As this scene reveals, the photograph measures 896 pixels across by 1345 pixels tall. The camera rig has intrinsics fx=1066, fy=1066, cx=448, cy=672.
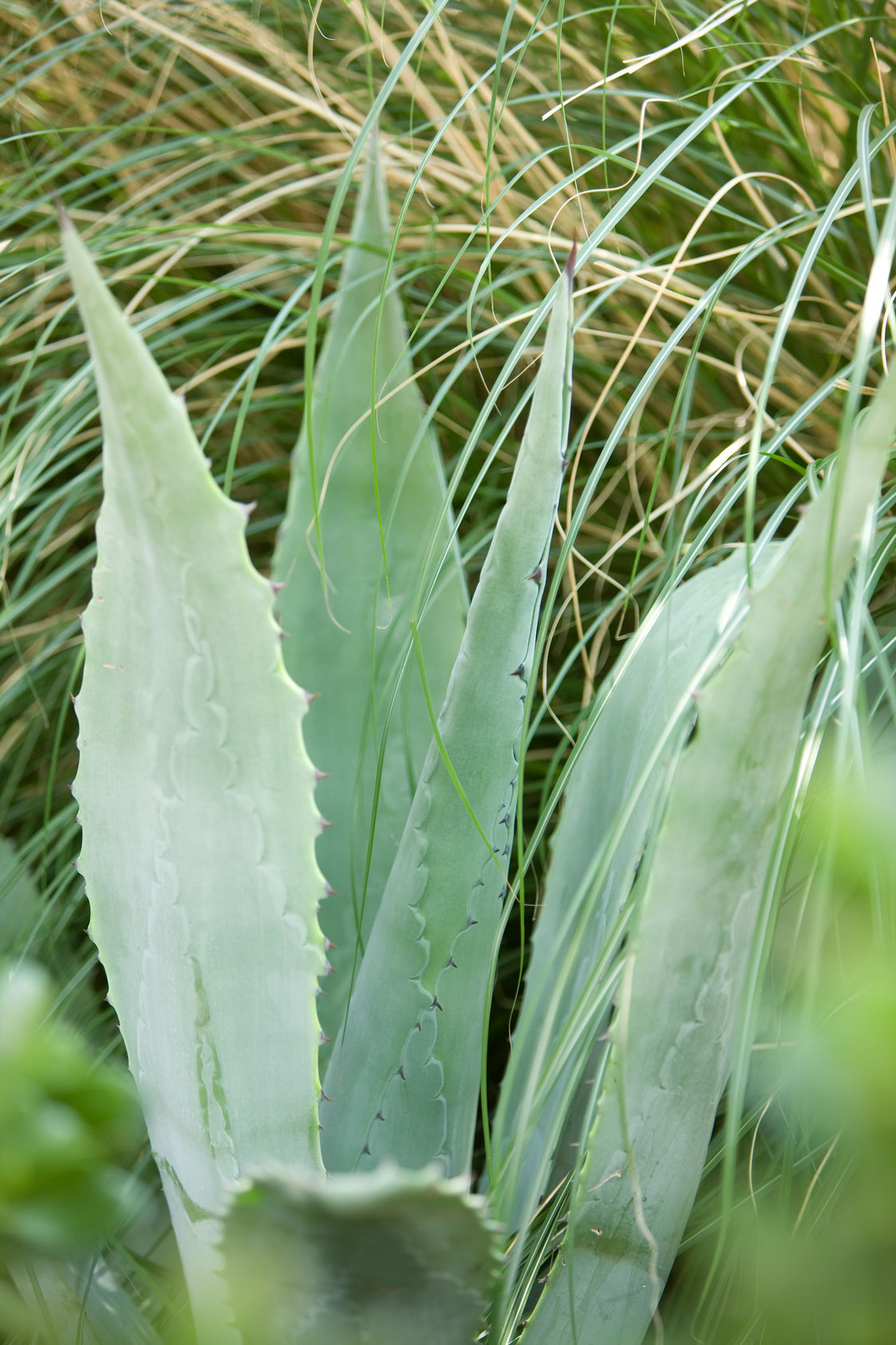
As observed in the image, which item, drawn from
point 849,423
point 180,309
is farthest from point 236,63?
point 849,423

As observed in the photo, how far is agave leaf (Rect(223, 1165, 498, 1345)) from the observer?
278mm

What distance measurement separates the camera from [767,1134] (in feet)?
1.73

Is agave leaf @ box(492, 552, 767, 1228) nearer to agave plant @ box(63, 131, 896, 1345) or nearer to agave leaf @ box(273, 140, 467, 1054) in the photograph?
agave plant @ box(63, 131, 896, 1345)

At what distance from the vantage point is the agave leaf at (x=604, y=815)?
15.9 inches

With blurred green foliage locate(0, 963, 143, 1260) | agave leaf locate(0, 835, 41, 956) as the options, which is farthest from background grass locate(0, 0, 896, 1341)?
blurred green foliage locate(0, 963, 143, 1260)

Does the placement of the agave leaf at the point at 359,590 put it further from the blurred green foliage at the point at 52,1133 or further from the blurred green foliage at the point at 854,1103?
the blurred green foliage at the point at 52,1133

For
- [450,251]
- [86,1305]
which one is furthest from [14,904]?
[450,251]

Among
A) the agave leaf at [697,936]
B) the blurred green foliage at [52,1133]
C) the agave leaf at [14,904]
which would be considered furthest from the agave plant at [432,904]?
the agave leaf at [14,904]

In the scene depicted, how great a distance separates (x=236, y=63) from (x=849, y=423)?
2.19 ft

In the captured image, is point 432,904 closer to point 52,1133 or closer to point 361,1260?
point 361,1260

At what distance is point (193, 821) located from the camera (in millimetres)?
388

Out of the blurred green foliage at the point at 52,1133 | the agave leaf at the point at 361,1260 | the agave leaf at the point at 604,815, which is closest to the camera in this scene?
the blurred green foliage at the point at 52,1133

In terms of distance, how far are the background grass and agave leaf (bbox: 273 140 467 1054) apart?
0.25 feet

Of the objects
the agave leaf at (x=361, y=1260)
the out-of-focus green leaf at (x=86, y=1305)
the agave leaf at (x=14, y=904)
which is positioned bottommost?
the out-of-focus green leaf at (x=86, y=1305)
